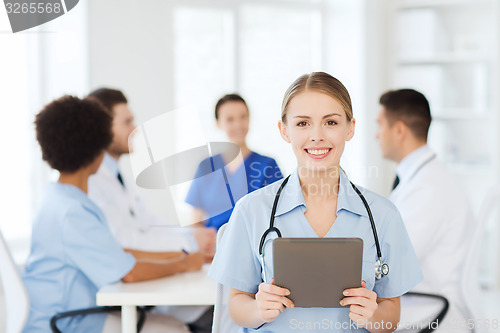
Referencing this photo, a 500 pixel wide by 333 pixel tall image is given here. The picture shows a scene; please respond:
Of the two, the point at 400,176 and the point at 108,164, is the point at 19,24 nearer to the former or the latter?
the point at 108,164

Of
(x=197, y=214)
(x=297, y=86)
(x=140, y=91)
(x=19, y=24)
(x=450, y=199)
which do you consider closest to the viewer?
(x=297, y=86)

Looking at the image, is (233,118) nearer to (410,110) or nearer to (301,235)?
(410,110)

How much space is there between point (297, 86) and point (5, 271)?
106cm

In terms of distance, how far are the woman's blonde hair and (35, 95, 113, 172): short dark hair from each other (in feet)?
3.02

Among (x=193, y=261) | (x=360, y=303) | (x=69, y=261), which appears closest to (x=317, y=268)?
(x=360, y=303)

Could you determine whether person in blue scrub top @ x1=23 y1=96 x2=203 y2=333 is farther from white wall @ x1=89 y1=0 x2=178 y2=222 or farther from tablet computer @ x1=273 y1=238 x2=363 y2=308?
white wall @ x1=89 y1=0 x2=178 y2=222

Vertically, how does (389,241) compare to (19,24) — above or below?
below

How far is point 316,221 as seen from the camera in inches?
52.6

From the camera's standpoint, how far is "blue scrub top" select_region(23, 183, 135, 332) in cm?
183

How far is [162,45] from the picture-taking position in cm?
387

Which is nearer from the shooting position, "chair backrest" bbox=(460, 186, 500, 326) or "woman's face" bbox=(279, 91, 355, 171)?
"woman's face" bbox=(279, 91, 355, 171)

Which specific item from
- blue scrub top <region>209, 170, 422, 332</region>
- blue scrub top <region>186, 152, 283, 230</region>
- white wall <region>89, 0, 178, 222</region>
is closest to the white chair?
blue scrub top <region>186, 152, 283, 230</region>

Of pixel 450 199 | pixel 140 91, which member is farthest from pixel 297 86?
pixel 140 91

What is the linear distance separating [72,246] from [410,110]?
54.6 inches
